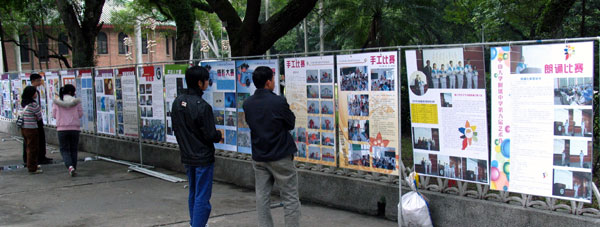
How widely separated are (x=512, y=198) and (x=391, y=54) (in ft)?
6.55

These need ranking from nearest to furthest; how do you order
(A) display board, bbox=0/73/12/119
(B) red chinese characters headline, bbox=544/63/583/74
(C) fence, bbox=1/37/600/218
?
(B) red chinese characters headline, bbox=544/63/583/74
(C) fence, bbox=1/37/600/218
(A) display board, bbox=0/73/12/119

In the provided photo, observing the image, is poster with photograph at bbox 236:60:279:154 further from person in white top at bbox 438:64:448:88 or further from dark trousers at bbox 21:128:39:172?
dark trousers at bbox 21:128:39:172

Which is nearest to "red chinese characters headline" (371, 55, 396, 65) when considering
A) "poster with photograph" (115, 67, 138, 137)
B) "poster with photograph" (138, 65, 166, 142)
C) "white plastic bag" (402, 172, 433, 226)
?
"white plastic bag" (402, 172, 433, 226)

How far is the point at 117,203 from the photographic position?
7.92 meters

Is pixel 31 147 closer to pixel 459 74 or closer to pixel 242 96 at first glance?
pixel 242 96

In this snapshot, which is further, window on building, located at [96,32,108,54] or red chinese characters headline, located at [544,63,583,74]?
window on building, located at [96,32,108,54]

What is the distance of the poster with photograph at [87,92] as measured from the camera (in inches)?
502

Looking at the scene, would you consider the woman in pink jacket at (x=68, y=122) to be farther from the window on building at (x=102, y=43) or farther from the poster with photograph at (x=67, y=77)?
the window on building at (x=102, y=43)

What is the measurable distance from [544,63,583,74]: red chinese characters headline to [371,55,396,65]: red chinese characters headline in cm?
172

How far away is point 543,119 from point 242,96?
181 inches

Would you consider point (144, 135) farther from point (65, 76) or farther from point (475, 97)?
point (475, 97)

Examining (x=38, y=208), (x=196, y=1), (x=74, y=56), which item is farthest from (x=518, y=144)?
(x=74, y=56)

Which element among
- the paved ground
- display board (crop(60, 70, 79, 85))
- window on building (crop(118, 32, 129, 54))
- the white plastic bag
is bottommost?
the paved ground

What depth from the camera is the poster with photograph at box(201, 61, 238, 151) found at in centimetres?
868
